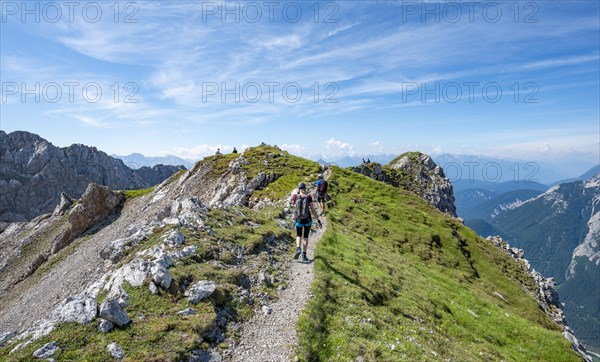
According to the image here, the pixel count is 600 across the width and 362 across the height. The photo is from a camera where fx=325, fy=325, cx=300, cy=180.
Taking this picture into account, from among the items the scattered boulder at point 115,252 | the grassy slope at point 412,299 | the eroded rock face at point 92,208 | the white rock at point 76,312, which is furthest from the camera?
the eroded rock face at point 92,208

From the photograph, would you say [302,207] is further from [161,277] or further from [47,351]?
[47,351]

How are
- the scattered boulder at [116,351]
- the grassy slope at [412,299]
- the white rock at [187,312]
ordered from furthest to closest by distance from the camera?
the grassy slope at [412,299] < the white rock at [187,312] < the scattered boulder at [116,351]

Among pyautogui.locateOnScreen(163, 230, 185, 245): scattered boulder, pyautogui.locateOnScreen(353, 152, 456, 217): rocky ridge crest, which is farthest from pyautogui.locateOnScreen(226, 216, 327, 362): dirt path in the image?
pyautogui.locateOnScreen(353, 152, 456, 217): rocky ridge crest

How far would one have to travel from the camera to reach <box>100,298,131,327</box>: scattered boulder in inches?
526

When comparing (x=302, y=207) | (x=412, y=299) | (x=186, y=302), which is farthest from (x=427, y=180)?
(x=186, y=302)

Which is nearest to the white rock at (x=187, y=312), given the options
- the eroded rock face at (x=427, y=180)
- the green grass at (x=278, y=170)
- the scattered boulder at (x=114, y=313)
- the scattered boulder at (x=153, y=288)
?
the scattered boulder at (x=153, y=288)

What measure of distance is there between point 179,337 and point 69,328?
13.8 feet

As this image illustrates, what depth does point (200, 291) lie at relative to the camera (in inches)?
638

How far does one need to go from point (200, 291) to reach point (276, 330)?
166 inches

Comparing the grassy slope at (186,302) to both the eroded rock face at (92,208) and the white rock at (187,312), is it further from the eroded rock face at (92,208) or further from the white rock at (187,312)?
the eroded rock face at (92,208)

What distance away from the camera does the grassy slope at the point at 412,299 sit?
53.0ft

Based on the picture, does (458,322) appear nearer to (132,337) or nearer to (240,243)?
(240,243)

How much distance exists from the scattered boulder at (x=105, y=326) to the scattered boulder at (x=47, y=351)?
144 centimetres

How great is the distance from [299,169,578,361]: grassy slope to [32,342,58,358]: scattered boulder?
9.45m
